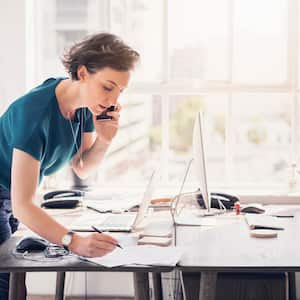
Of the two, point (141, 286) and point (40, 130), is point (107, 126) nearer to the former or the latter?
point (40, 130)

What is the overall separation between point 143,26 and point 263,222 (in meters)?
1.66

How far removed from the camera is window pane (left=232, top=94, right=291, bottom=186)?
382 cm

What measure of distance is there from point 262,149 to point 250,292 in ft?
4.90

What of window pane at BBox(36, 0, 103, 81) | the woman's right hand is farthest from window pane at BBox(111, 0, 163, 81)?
the woman's right hand

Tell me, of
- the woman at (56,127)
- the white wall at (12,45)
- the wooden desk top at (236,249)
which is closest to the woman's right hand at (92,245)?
the woman at (56,127)

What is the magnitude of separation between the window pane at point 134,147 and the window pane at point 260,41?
58cm

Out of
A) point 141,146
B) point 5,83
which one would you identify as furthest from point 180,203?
point 5,83

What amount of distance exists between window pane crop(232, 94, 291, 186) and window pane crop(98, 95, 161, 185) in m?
0.48

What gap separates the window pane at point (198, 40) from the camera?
382 centimetres

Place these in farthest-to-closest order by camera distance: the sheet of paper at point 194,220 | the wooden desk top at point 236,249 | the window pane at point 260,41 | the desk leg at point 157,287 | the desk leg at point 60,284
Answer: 1. the window pane at point 260,41
2. the desk leg at point 60,284
3. the desk leg at point 157,287
4. the sheet of paper at point 194,220
5. the wooden desk top at point 236,249

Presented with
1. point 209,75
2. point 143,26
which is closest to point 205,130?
point 209,75

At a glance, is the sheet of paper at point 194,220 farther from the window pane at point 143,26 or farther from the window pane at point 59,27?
the window pane at point 59,27

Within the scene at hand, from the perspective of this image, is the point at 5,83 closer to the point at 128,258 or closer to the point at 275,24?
the point at 275,24

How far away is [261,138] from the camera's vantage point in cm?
385
